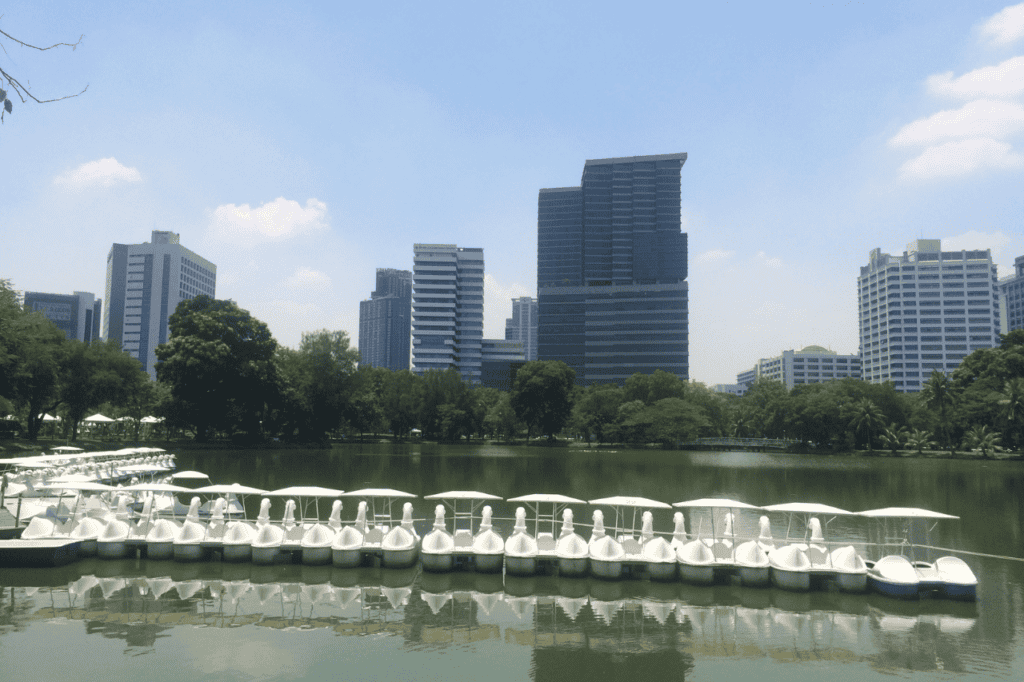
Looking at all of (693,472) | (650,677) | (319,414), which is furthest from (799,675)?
(319,414)

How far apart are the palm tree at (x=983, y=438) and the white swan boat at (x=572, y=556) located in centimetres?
8484

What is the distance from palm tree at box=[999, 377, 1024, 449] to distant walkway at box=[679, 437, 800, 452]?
36.4 m

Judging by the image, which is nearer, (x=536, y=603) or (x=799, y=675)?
(x=799, y=675)

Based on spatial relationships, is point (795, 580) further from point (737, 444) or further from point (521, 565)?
point (737, 444)

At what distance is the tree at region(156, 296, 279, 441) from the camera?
7500 cm

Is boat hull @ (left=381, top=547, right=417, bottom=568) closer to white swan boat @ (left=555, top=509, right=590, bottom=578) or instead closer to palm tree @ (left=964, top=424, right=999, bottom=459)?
white swan boat @ (left=555, top=509, right=590, bottom=578)

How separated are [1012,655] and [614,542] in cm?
1038

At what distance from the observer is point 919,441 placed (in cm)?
9556

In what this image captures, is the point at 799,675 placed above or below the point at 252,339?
below

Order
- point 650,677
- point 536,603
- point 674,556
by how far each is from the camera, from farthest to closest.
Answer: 1. point 674,556
2. point 536,603
3. point 650,677

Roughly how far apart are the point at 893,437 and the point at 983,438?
53.5 feet

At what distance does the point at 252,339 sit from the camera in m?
84.5

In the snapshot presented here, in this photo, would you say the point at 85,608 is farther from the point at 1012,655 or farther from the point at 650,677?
the point at 1012,655

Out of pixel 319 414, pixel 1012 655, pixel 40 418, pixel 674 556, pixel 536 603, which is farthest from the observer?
pixel 319 414
